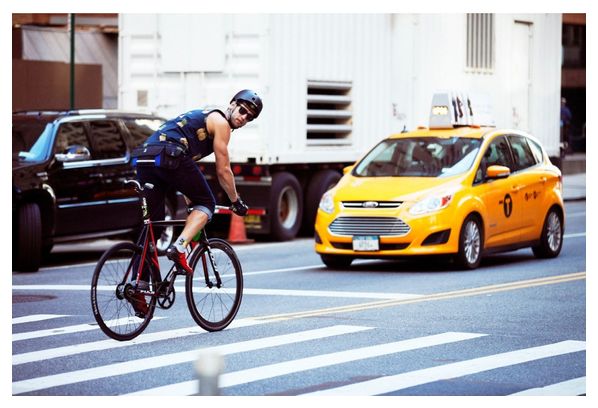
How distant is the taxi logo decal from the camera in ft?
52.5

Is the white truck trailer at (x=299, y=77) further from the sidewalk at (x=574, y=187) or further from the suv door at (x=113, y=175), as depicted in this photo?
the sidewalk at (x=574, y=187)

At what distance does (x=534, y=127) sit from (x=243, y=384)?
60.5 ft

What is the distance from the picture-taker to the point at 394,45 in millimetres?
22203

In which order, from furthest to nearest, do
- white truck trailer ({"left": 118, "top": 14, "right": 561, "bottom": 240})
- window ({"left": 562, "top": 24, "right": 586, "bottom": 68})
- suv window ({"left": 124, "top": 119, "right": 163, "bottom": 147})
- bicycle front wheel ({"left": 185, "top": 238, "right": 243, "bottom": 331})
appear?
window ({"left": 562, "top": 24, "right": 586, "bottom": 68}) < white truck trailer ({"left": 118, "top": 14, "right": 561, "bottom": 240}) < suv window ({"left": 124, "top": 119, "right": 163, "bottom": 147}) < bicycle front wheel ({"left": 185, "top": 238, "right": 243, "bottom": 331})

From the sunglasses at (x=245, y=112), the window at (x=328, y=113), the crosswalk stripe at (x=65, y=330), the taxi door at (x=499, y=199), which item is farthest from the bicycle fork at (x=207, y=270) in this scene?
the window at (x=328, y=113)

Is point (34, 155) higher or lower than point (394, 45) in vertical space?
lower

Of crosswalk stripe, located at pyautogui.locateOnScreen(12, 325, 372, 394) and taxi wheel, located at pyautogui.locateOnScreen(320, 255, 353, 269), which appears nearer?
crosswalk stripe, located at pyautogui.locateOnScreen(12, 325, 372, 394)

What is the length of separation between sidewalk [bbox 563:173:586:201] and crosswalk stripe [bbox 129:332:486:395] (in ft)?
68.4

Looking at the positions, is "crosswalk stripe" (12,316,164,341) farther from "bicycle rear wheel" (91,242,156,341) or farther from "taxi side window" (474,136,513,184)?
"taxi side window" (474,136,513,184)

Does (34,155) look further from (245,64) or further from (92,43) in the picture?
(92,43)

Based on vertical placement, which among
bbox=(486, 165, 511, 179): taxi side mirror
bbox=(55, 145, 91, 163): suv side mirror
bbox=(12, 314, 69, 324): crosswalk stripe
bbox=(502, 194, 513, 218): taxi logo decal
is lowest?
bbox=(12, 314, 69, 324): crosswalk stripe

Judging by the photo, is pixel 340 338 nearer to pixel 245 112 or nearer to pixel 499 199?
pixel 245 112

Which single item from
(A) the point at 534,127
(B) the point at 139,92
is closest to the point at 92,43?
(B) the point at 139,92

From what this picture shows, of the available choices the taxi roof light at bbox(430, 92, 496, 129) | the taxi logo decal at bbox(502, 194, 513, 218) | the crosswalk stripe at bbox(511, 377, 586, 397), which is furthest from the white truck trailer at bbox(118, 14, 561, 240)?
the crosswalk stripe at bbox(511, 377, 586, 397)
